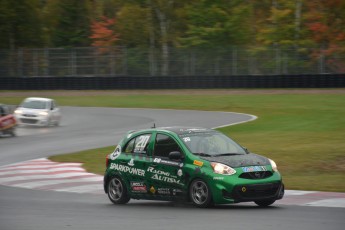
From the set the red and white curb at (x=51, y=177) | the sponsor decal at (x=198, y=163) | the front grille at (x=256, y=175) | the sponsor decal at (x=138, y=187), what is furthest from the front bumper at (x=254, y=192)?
the red and white curb at (x=51, y=177)

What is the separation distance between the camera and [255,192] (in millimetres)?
11438

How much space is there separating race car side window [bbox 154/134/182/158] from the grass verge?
3.52m

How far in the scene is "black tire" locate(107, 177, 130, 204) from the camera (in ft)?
42.9

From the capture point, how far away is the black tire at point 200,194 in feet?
37.9

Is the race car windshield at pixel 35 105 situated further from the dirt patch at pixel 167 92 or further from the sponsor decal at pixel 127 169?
the sponsor decal at pixel 127 169

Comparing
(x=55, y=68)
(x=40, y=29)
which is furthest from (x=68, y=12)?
(x=55, y=68)

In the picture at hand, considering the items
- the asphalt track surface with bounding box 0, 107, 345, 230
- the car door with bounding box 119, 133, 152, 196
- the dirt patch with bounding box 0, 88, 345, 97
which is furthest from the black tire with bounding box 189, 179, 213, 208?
the dirt patch with bounding box 0, 88, 345, 97

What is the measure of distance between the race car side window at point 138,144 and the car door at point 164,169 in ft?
0.76

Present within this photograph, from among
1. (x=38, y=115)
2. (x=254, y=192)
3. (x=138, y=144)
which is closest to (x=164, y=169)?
(x=138, y=144)

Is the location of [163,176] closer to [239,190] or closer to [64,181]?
[239,190]

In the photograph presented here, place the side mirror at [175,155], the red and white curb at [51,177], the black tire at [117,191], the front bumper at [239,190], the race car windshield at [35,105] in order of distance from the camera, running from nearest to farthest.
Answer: the front bumper at [239,190] < the side mirror at [175,155] < the black tire at [117,191] < the red and white curb at [51,177] < the race car windshield at [35,105]

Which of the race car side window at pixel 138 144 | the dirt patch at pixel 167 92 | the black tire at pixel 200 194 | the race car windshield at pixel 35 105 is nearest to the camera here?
the black tire at pixel 200 194

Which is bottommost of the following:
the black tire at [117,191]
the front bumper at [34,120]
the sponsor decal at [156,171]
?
the front bumper at [34,120]

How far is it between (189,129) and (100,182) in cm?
468
